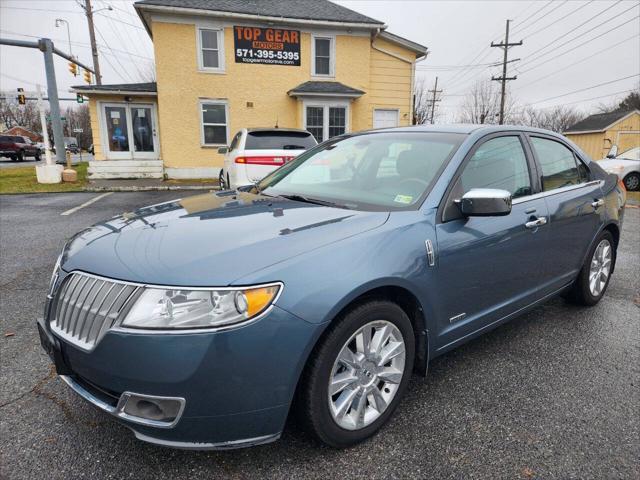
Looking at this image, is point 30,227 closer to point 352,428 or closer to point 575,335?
point 352,428

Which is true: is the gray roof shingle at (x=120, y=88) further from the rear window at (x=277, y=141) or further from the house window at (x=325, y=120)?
the rear window at (x=277, y=141)

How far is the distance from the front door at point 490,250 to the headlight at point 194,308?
1116 millimetres

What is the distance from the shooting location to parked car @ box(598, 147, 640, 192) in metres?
Answer: 14.1

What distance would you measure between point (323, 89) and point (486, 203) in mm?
13900

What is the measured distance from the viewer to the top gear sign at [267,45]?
15.0 metres

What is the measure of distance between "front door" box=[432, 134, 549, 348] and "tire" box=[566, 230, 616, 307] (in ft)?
2.92

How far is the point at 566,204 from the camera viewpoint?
11.0 feet

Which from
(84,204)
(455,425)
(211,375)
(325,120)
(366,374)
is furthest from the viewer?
(325,120)

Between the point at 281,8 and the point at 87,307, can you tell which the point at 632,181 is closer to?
the point at 281,8

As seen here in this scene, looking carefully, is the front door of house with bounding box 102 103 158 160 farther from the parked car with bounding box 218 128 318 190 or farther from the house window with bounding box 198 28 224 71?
the parked car with bounding box 218 128 318 190

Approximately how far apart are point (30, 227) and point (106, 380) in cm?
672

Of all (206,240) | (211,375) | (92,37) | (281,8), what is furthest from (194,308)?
(92,37)

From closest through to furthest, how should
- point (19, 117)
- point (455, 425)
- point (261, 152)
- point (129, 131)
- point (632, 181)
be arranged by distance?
point (455, 425) < point (261, 152) < point (632, 181) < point (129, 131) < point (19, 117)

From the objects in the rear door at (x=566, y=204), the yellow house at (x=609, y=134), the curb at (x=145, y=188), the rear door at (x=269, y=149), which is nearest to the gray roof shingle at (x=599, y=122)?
the yellow house at (x=609, y=134)
